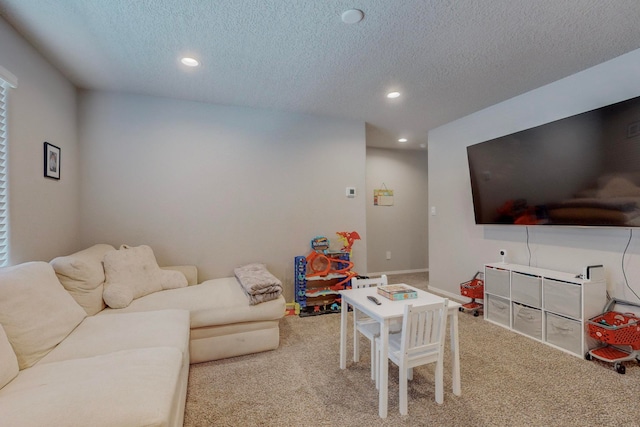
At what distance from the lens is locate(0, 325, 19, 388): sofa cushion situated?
1.21m

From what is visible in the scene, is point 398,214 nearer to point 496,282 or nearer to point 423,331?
point 496,282

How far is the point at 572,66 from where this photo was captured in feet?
8.07

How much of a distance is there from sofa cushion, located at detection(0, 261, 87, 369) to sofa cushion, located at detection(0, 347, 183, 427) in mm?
140

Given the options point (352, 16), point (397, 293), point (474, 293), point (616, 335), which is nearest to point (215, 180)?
point (352, 16)

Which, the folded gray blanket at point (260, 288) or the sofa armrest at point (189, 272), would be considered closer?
the folded gray blanket at point (260, 288)

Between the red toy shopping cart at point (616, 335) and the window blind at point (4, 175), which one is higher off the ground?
the window blind at point (4, 175)

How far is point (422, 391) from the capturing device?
1.91m

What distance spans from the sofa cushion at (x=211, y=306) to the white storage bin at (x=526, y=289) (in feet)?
7.64

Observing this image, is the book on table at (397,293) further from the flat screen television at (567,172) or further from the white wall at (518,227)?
the white wall at (518,227)

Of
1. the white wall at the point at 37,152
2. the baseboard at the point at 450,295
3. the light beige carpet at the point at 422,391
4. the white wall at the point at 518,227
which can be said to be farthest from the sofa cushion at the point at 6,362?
the baseboard at the point at 450,295

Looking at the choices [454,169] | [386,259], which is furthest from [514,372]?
[386,259]

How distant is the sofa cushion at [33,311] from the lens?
4.61 ft

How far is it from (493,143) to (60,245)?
4363mm

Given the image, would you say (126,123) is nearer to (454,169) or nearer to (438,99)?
(438,99)
